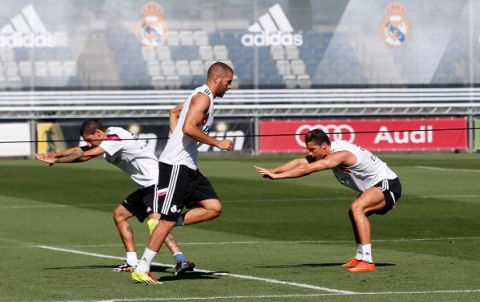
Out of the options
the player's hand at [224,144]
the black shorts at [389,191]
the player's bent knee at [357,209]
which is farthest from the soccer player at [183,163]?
the black shorts at [389,191]

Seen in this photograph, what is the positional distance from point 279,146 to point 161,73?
9014 mm

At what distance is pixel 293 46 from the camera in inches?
2069

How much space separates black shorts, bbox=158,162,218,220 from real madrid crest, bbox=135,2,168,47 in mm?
39125

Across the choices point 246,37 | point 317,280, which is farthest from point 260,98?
point 317,280

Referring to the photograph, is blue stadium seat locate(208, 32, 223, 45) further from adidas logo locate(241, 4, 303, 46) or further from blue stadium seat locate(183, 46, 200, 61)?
adidas logo locate(241, 4, 303, 46)

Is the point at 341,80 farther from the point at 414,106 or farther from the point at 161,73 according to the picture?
the point at 161,73

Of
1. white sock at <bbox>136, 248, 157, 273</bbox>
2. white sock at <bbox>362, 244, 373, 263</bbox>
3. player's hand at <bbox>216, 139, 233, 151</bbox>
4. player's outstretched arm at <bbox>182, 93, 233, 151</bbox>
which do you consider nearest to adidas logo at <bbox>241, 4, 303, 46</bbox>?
white sock at <bbox>362, 244, 373, 263</bbox>

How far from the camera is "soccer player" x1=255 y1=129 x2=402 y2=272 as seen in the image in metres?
14.1

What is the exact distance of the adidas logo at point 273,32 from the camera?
172ft

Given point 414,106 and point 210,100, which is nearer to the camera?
point 210,100

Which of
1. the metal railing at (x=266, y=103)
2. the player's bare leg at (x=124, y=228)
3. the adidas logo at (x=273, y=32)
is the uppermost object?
the adidas logo at (x=273, y=32)

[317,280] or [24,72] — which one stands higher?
[24,72]

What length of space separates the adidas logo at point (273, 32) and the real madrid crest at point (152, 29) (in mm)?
3080

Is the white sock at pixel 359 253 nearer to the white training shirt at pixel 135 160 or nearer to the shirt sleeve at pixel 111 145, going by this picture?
the white training shirt at pixel 135 160
